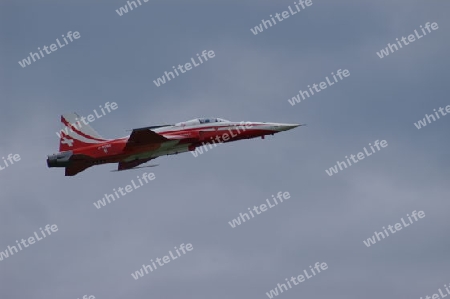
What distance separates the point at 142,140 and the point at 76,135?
179 inches

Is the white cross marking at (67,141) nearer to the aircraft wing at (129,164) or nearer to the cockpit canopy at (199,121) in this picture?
the aircraft wing at (129,164)

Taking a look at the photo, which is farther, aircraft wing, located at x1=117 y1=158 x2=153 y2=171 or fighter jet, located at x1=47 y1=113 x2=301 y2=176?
aircraft wing, located at x1=117 y1=158 x2=153 y2=171

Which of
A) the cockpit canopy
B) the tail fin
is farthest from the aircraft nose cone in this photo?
the tail fin

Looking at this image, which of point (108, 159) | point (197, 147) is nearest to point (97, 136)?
point (108, 159)

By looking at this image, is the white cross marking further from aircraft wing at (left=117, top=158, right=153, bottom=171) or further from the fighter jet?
aircraft wing at (left=117, top=158, right=153, bottom=171)

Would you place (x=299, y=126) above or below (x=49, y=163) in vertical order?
below

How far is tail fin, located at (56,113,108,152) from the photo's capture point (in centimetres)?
6269

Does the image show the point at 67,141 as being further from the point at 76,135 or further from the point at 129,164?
the point at 129,164

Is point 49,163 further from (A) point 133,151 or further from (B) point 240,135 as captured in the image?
(B) point 240,135

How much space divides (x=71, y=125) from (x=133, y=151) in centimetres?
473

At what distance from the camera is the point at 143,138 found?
61656mm

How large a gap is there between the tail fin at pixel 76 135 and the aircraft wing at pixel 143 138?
2.15 m

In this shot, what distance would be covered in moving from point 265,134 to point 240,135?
5.50ft

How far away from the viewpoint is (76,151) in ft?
204
